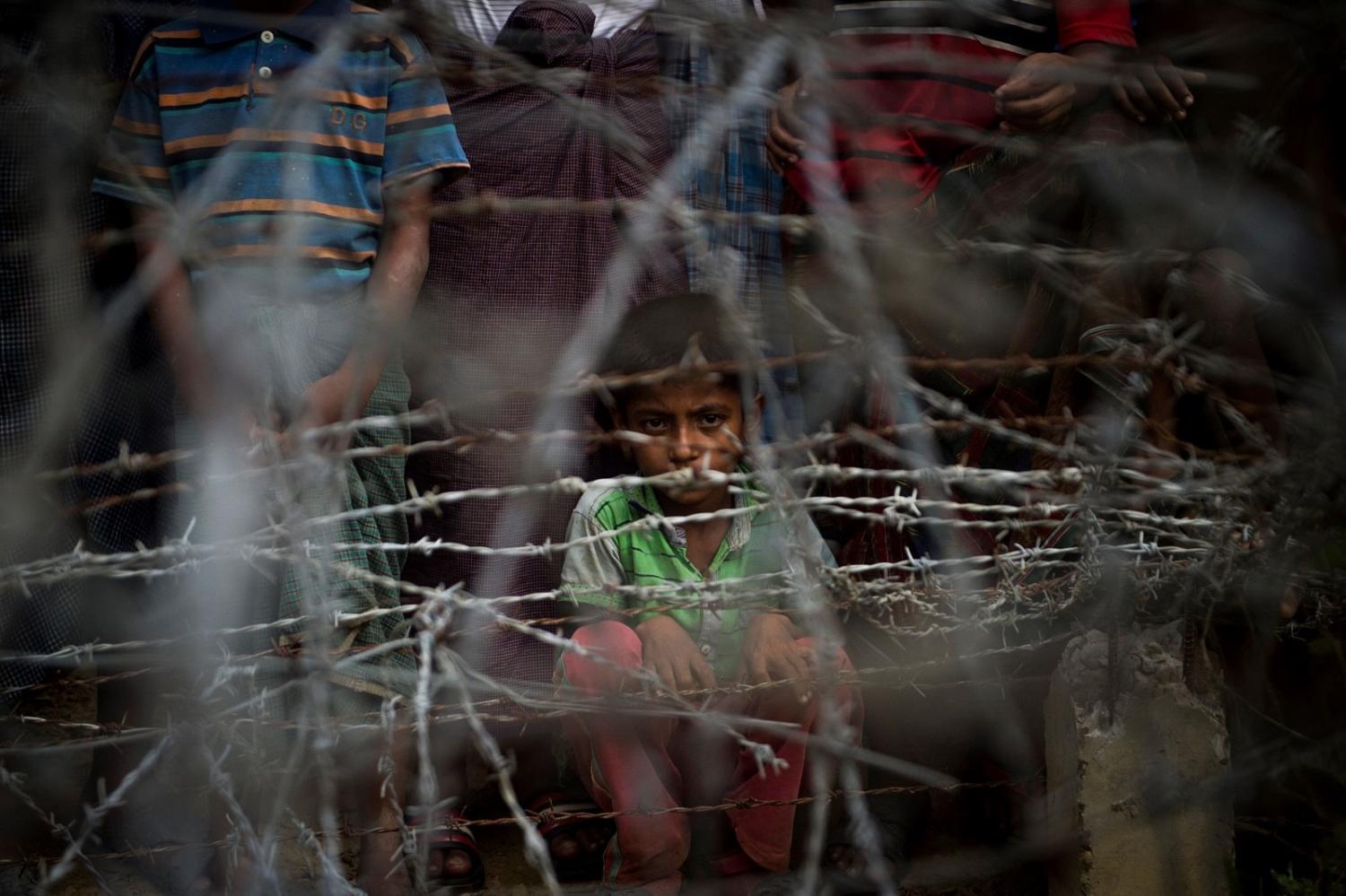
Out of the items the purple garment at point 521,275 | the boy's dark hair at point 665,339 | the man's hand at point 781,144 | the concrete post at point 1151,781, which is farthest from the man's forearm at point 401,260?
the concrete post at point 1151,781

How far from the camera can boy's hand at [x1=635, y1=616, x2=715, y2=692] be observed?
1.58 metres

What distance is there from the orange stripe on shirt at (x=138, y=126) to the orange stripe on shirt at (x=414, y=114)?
404 mm

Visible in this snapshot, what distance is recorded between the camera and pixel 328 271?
67.4 inches

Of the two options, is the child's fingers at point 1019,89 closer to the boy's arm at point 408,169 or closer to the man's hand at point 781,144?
the man's hand at point 781,144

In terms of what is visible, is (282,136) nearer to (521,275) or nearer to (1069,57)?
(521,275)

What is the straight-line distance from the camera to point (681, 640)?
5.36 ft

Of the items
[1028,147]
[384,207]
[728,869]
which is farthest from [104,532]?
[1028,147]

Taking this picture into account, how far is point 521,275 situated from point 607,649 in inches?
37.9

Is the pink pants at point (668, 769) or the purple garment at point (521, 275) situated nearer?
the pink pants at point (668, 769)

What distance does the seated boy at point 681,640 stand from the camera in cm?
159

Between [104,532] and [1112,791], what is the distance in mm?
1846

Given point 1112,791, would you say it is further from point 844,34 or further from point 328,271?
point 328,271

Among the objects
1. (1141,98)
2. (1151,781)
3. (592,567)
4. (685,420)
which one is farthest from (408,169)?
(1151,781)

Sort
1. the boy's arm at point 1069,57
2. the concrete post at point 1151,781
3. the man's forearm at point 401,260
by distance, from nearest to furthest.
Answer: the concrete post at point 1151,781 < the boy's arm at point 1069,57 < the man's forearm at point 401,260
